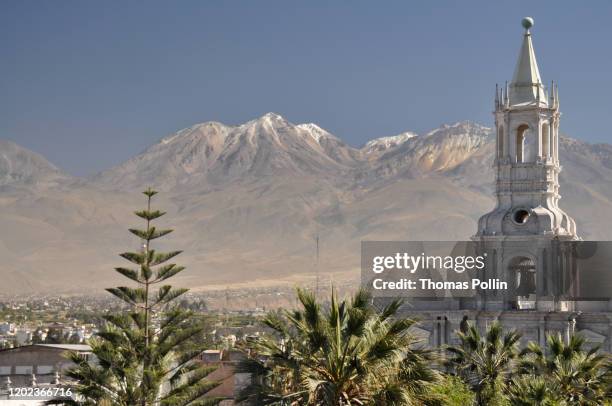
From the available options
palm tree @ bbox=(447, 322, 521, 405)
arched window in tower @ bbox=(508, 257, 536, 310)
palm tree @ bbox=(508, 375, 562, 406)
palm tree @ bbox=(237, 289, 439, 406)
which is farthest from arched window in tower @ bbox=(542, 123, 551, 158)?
palm tree @ bbox=(237, 289, 439, 406)

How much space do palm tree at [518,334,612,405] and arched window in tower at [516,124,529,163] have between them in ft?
92.0

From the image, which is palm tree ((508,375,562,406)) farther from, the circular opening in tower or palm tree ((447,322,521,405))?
the circular opening in tower

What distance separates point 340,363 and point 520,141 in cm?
4229

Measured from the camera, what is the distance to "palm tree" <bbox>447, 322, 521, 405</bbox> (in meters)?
41.3

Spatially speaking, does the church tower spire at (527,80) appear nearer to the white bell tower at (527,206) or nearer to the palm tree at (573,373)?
the white bell tower at (527,206)

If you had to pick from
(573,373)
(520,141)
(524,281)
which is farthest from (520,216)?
(573,373)

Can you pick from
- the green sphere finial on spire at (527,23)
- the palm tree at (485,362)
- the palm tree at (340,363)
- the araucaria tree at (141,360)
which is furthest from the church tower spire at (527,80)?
the palm tree at (340,363)

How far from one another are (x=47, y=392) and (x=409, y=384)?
38253mm

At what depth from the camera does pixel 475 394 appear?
41031mm

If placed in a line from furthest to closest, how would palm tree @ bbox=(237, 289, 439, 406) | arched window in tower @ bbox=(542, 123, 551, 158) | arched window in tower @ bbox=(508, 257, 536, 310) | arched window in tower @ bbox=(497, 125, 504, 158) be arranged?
arched window in tower @ bbox=(497, 125, 504, 158), arched window in tower @ bbox=(542, 123, 551, 158), arched window in tower @ bbox=(508, 257, 536, 310), palm tree @ bbox=(237, 289, 439, 406)

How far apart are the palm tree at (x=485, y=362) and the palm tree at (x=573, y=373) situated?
848mm

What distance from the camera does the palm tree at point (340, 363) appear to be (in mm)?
29094

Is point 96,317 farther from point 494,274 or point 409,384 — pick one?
point 409,384

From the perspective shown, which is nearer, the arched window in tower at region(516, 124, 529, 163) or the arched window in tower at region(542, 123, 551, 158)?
the arched window in tower at region(542, 123, 551, 158)
